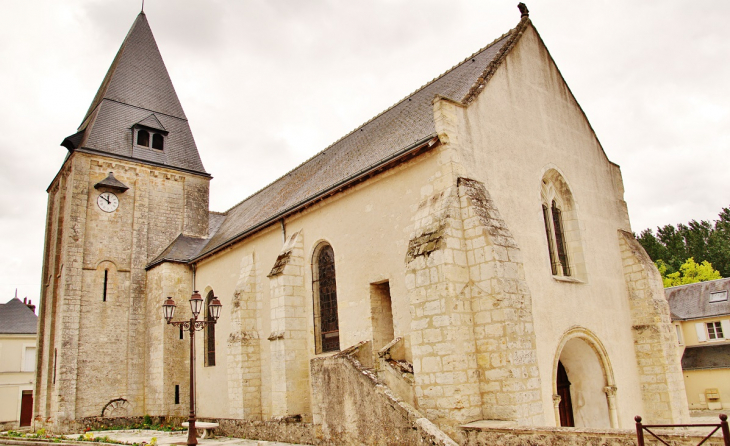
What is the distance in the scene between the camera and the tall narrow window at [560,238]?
1248 centimetres

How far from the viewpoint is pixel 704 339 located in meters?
29.3

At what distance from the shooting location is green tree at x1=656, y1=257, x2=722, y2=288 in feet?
127

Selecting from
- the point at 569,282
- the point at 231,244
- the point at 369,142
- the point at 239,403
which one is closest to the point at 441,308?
the point at 569,282

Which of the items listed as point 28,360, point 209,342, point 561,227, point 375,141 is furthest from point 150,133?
A: point 28,360

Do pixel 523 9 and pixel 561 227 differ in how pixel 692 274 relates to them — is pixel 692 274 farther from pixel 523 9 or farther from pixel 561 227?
pixel 523 9

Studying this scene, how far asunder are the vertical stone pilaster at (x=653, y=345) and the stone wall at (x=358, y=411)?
720 cm

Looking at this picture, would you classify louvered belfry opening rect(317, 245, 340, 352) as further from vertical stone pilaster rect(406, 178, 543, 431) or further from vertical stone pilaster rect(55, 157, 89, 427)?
vertical stone pilaster rect(55, 157, 89, 427)

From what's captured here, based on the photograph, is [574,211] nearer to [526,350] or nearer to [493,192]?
[493,192]

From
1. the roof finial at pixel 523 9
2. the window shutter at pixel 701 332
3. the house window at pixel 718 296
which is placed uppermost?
the roof finial at pixel 523 9

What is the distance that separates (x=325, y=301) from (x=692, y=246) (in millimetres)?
40110

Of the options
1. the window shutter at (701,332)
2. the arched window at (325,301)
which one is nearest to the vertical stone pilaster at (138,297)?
the arched window at (325,301)

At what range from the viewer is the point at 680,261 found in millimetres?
42312

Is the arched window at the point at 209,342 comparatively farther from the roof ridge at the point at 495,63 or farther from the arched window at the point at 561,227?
the roof ridge at the point at 495,63

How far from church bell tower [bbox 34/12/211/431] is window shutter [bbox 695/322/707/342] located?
27.0 meters
